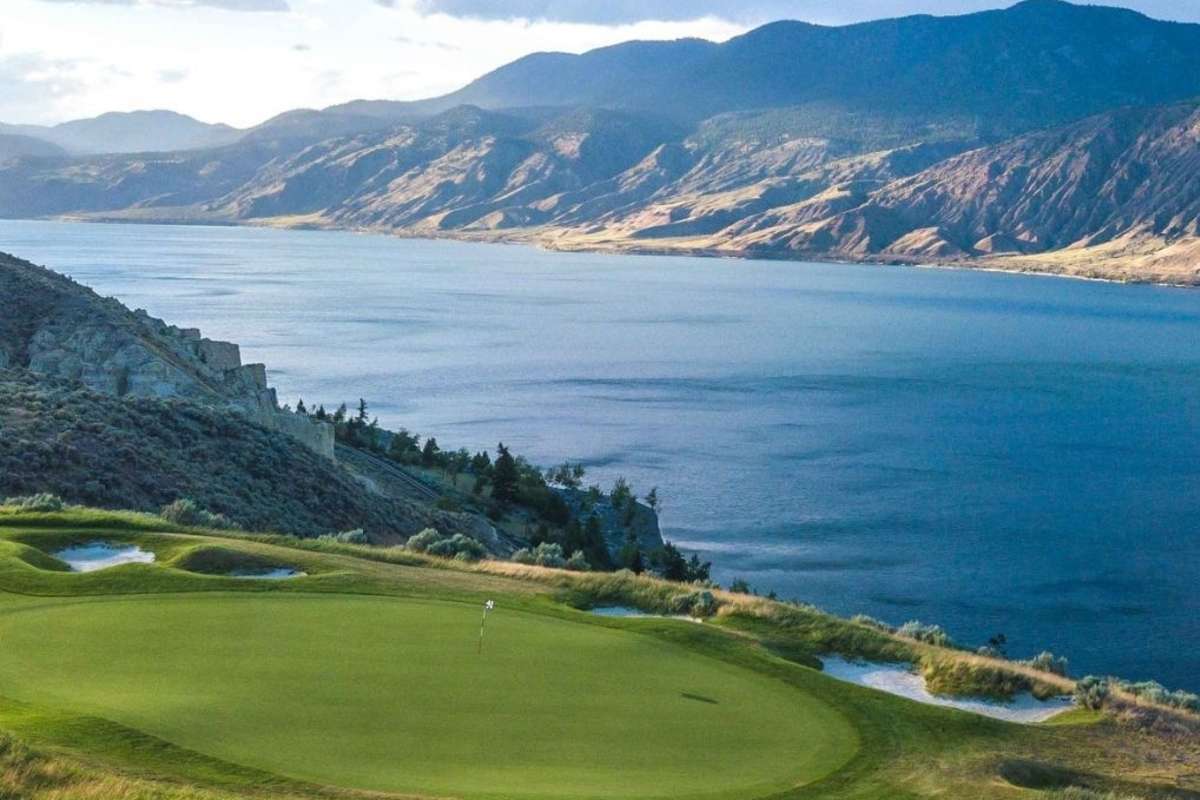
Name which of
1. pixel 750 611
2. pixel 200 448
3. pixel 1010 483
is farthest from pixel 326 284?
pixel 750 611

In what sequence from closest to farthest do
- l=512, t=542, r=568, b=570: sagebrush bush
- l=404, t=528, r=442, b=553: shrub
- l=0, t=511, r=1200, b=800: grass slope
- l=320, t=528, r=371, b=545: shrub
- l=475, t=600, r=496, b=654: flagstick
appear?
1. l=0, t=511, r=1200, b=800: grass slope
2. l=475, t=600, r=496, b=654: flagstick
3. l=320, t=528, r=371, b=545: shrub
4. l=404, t=528, r=442, b=553: shrub
5. l=512, t=542, r=568, b=570: sagebrush bush

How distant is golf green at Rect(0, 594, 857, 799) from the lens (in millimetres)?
9586

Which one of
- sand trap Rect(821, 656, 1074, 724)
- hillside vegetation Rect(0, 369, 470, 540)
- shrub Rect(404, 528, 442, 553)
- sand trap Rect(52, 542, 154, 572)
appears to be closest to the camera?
sand trap Rect(821, 656, 1074, 724)

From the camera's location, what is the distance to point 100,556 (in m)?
16.7

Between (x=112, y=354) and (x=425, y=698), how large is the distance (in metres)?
28.0

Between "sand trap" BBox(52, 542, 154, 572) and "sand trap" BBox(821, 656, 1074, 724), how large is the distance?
8560mm

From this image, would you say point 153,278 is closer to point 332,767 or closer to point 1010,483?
point 1010,483

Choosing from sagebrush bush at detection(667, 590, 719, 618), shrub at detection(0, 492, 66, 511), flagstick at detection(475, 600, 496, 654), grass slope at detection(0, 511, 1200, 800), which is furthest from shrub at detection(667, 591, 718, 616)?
shrub at detection(0, 492, 66, 511)

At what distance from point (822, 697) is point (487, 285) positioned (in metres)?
134

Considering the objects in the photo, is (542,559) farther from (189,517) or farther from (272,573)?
(272,573)

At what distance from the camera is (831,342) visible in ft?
322

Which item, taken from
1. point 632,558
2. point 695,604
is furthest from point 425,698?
point 632,558

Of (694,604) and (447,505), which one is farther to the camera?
(447,505)

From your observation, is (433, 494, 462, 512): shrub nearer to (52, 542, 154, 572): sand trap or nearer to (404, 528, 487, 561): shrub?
(404, 528, 487, 561): shrub
